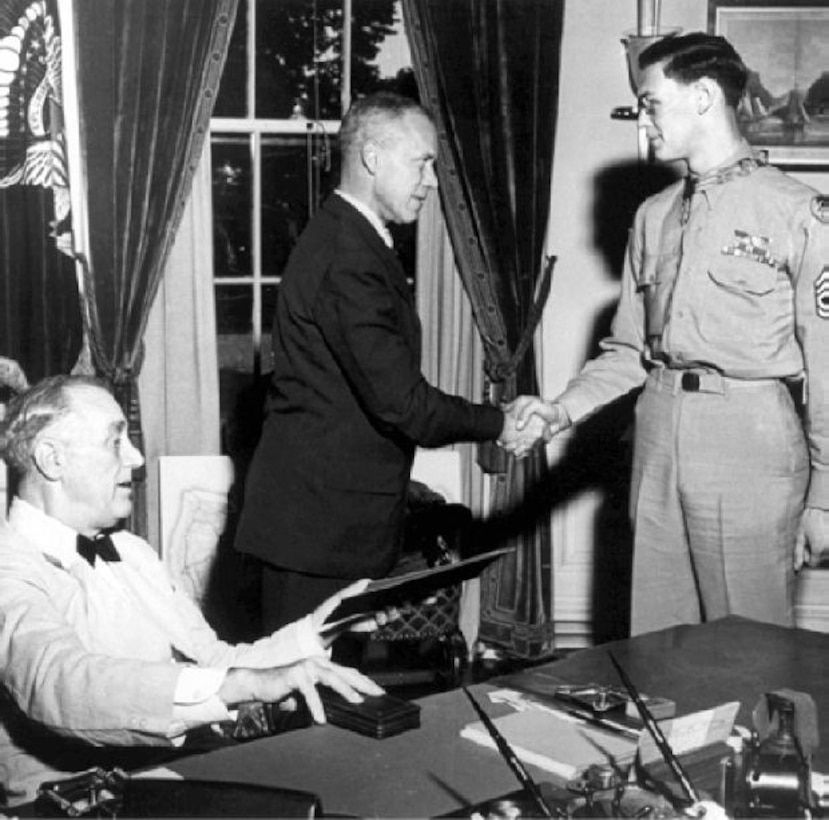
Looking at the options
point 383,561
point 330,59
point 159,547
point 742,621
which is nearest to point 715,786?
point 742,621

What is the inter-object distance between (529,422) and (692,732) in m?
2.08

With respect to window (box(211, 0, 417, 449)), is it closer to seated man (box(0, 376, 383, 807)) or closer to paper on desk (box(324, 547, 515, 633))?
paper on desk (box(324, 547, 515, 633))

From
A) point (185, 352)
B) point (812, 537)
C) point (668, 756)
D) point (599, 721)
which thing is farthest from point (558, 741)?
point (185, 352)

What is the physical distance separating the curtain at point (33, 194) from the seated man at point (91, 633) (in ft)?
7.32

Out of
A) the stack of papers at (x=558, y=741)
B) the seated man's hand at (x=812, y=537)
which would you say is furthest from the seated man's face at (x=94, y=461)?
the seated man's hand at (x=812, y=537)

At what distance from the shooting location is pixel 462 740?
70.2 inches

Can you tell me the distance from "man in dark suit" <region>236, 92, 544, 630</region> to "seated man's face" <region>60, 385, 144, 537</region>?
884mm

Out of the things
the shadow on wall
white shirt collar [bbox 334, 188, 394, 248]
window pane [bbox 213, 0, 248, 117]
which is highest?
window pane [bbox 213, 0, 248, 117]

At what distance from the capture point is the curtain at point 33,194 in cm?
426

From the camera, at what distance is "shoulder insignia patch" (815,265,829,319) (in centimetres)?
303

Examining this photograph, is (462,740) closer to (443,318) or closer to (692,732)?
(692,732)

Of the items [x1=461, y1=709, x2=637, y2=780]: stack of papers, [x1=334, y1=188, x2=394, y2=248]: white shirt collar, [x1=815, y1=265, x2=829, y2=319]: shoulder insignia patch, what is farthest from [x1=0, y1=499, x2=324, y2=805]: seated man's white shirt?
[x1=815, y1=265, x2=829, y2=319]: shoulder insignia patch

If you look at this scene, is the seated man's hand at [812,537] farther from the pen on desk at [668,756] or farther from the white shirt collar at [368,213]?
the pen on desk at [668,756]

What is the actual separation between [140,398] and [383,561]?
175 cm
